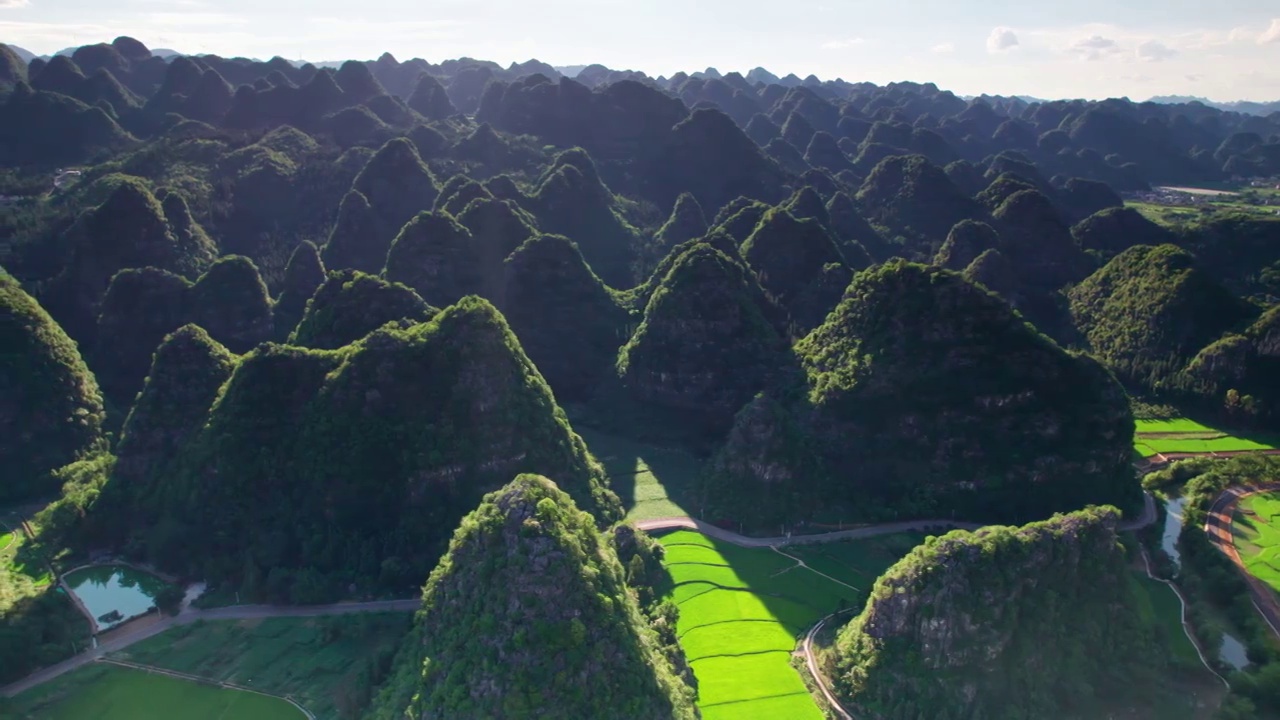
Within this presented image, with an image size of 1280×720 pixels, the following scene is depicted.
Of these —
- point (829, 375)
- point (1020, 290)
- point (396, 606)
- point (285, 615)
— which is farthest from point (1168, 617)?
point (1020, 290)

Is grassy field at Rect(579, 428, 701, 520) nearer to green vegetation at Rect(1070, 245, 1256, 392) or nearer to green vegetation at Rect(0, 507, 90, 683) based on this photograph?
green vegetation at Rect(0, 507, 90, 683)

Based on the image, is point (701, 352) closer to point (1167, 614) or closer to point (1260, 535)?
point (1167, 614)

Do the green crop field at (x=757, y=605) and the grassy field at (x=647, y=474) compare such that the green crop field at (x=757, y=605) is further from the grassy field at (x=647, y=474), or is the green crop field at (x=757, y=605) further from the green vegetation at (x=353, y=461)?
the green vegetation at (x=353, y=461)

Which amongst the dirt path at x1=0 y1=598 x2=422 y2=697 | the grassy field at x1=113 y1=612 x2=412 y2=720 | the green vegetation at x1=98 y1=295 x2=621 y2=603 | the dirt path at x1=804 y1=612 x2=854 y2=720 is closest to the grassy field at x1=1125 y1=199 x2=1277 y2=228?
the dirt path at x1=804 y1=612 x2=854 y2=720

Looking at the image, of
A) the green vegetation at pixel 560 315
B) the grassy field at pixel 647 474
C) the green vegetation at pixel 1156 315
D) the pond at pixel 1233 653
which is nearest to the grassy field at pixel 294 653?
the grassy field at pixel 647 474

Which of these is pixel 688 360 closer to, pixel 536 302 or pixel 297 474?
pixel 536 302

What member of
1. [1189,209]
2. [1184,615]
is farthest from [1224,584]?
[1189,209]
